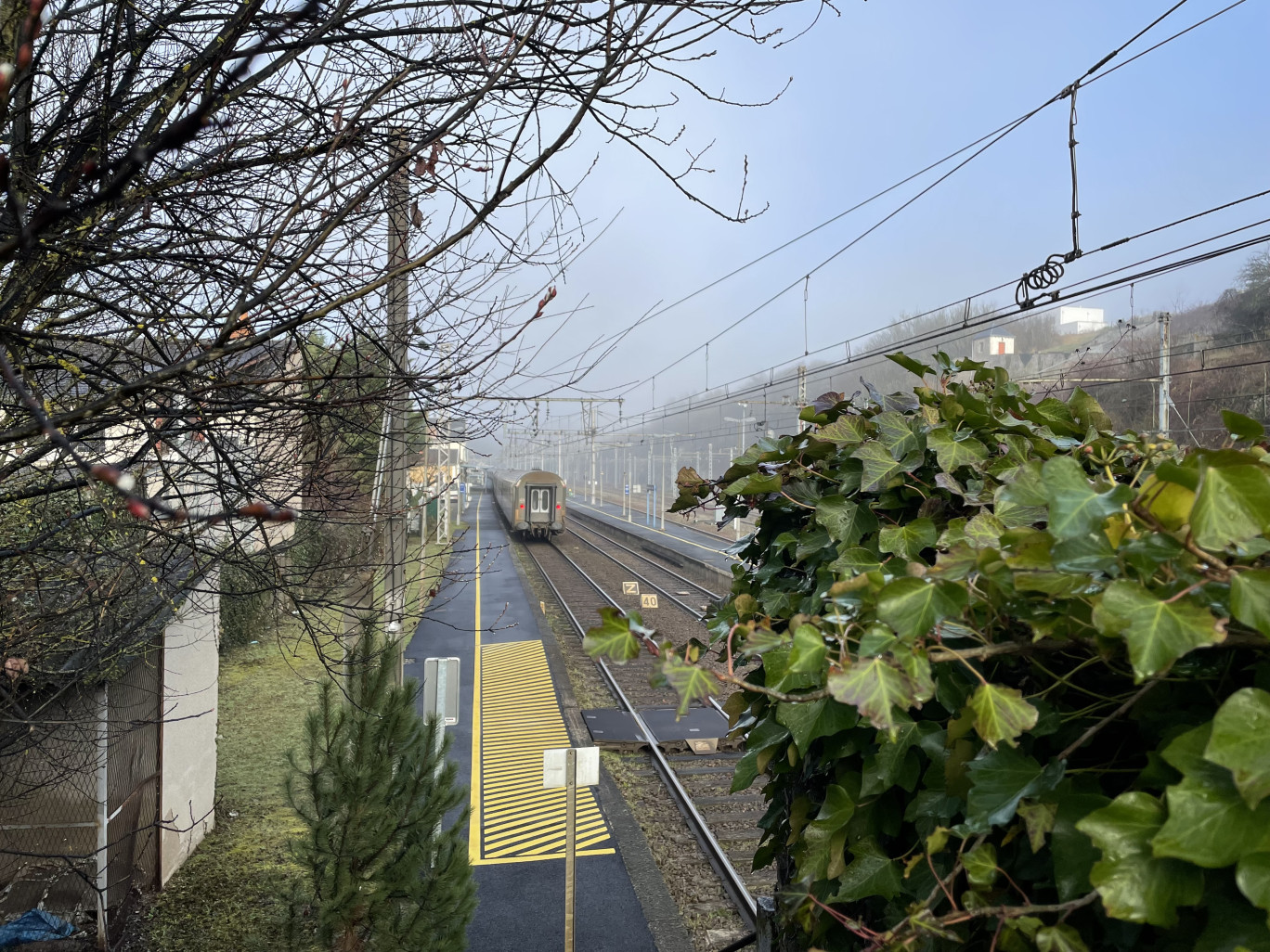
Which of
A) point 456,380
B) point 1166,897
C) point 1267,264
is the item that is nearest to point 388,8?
point 456,380

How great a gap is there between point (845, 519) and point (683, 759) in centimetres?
982

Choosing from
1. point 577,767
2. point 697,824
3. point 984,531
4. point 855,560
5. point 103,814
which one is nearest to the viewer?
point 984,531

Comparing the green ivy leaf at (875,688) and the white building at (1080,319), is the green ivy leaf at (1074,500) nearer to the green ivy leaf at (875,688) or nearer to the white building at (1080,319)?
the green ivy leaf at (875,688)

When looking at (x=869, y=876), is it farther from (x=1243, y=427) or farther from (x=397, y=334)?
(x=397, y=334)

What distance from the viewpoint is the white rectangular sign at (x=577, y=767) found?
5781mm

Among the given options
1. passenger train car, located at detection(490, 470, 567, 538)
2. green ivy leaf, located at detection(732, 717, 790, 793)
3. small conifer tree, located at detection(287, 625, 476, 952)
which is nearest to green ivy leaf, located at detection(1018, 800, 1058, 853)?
green ivy leaf, located at detection(732, 717, 790, 793)

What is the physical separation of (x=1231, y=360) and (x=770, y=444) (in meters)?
25.3

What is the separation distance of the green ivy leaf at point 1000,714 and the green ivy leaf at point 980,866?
25 centimetres

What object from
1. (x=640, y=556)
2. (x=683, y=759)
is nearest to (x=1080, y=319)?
(x=640, y=556)

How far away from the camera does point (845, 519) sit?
2.04 m

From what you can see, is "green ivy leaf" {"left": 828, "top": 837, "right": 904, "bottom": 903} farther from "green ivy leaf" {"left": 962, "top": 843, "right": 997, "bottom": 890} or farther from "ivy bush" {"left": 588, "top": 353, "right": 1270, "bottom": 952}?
"green ivy leaf" {"left": 962, "top": 843, "right": 997, "bottom": 890}

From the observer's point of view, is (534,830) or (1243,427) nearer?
(1243,427)

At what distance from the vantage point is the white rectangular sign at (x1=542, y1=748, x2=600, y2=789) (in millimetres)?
5781

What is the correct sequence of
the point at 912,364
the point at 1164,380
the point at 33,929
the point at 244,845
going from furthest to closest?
the point at 1164,380
the point at 244,845
the point at 33,929
the point at 912,364
